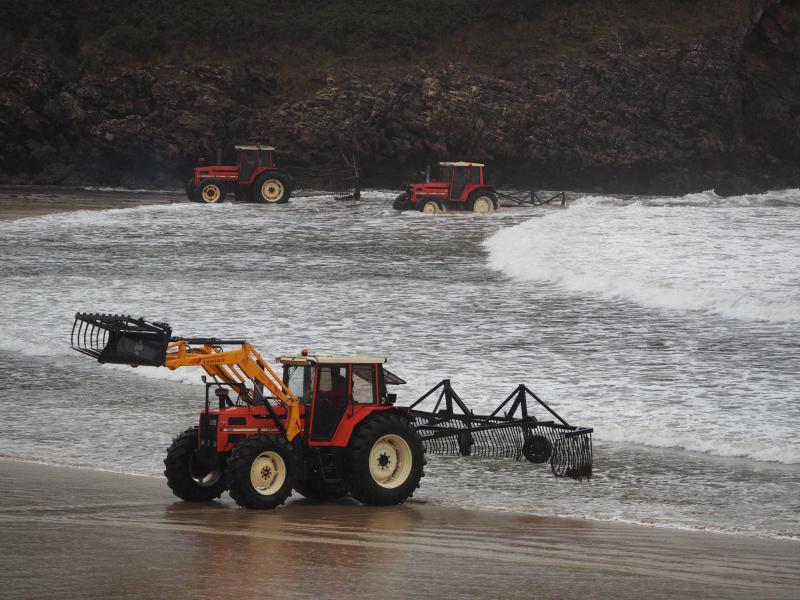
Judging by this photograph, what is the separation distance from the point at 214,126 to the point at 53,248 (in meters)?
29.3

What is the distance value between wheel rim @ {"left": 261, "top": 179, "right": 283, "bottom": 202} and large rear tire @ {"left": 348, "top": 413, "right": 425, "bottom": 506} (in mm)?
41699

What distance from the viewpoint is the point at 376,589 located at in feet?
25.4

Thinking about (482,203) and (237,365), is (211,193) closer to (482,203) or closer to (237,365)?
(482,203)

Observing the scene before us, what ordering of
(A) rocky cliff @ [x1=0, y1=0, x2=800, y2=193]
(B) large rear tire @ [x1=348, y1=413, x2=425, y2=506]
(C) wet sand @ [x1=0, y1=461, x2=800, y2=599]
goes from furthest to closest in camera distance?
1. (A) rocky cliff @ [x1=0, y1=0, x2=800, y2=193]
2. (B) large rear tire @ [x1=348, y1=413, x2=425, y2=506]
3. (C) wet sand @ [x1=0, y1=461, x2=800, y2=599]

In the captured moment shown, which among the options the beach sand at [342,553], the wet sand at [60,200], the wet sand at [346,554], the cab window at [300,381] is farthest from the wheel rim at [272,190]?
the wet sand at [346,554]

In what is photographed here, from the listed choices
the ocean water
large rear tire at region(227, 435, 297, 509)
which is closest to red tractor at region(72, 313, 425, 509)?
large rear tire at region(227, 435, 297, 509)

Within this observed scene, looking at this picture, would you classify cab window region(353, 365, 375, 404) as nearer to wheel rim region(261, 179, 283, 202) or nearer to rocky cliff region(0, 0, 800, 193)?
wheel rim region(261, 179, 283, 202)

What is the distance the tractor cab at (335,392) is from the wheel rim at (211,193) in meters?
40.9

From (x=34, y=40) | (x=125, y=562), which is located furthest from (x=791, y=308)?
(x=34, y=40)

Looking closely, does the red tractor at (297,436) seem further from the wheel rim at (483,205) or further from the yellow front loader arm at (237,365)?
the wheel rim at (483,205)

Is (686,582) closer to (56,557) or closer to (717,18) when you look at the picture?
(56,557)

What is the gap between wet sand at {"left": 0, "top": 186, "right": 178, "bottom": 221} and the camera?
150 ft

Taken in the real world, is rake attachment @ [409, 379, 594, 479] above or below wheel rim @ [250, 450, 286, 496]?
above

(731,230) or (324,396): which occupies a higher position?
(731,230)
